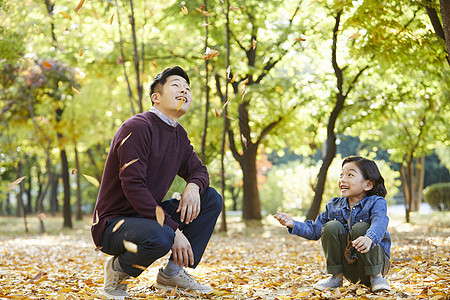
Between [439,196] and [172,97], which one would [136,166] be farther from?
[439,196]

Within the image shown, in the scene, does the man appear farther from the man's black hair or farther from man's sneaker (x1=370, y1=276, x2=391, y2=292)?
man's sneaker (x1=370, y1=276, x2=391, y2=292)

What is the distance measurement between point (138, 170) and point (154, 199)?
0.22 m

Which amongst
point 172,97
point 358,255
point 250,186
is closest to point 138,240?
point 172,97

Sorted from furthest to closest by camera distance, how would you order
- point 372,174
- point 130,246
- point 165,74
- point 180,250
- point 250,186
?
point 250,186 → point 165,74 → point 372,174 → point 180,250 → point 130,246

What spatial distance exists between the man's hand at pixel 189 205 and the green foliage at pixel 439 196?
2184cm

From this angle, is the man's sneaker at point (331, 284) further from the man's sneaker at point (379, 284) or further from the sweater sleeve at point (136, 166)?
the sweater sleeve at point (136, 166)

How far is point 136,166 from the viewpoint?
2920 mm

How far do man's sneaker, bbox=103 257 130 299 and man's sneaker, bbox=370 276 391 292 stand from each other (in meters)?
1.59

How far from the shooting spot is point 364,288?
125 inches

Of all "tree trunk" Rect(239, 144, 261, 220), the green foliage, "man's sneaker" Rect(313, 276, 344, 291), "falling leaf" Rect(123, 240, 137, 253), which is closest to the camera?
"falling leaf" Rect(123, 240, 137, 253)

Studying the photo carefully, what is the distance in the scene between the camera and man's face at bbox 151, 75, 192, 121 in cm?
334

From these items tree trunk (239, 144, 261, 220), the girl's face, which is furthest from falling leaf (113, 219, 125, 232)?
tree trunk (239, 144, 261, 220)

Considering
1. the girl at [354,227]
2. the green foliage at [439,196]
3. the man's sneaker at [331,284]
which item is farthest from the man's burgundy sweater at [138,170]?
the green foliage at [439,196]

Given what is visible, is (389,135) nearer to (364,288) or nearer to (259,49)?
(259,49)
